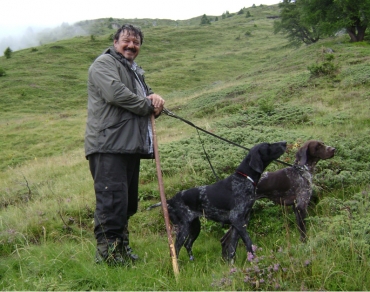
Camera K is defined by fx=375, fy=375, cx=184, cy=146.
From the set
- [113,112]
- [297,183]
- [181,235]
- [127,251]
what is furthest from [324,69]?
[127,251]

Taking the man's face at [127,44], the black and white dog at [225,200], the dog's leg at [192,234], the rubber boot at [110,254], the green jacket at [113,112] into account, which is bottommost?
the dog's leg at [192,234]

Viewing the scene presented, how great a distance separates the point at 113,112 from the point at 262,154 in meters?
1.89

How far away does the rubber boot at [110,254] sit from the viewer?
407cm

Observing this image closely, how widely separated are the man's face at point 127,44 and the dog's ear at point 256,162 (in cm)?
188

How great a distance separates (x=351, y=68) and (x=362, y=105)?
6.57 meters

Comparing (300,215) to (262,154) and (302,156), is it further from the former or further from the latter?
(262,154)

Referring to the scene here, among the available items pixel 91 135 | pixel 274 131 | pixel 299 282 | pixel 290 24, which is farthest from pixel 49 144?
pixel 290 24

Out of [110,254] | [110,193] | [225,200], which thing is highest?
[110,193]

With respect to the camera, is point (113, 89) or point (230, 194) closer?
point (113, 89)

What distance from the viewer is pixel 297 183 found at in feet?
17.1

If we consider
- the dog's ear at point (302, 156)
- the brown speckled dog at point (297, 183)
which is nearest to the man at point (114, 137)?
the brown speckled dog at point (297, 183)

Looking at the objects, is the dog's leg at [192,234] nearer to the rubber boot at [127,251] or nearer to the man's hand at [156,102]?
the rubber boot at [127,251]

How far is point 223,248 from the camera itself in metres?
4.57

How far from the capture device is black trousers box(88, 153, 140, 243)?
4.19 meters
